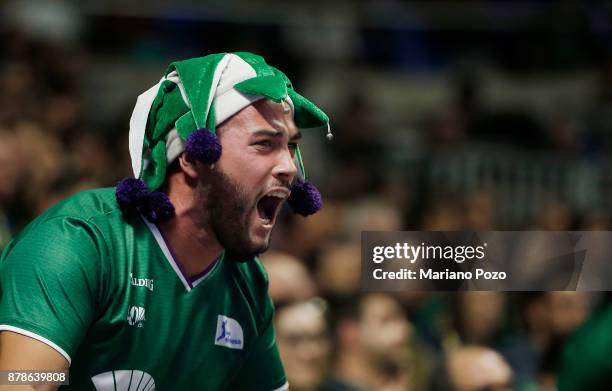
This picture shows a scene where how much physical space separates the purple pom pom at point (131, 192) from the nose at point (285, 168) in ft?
1.21

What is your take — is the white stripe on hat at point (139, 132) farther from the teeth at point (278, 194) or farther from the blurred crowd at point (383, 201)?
the blurred crowd at point (383, 201)

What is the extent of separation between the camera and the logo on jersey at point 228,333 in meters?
3.46

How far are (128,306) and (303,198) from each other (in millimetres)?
641

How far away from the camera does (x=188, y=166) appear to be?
3.33 m

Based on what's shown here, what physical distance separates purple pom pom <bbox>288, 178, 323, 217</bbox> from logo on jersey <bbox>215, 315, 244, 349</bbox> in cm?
39

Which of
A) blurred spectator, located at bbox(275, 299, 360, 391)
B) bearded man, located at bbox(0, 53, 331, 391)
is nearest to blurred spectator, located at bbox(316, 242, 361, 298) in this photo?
blurred spectator, located at bbox(275, 299, 360, 391)

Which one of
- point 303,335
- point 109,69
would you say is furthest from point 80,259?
point 109,69

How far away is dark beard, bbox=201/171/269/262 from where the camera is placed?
3.29m

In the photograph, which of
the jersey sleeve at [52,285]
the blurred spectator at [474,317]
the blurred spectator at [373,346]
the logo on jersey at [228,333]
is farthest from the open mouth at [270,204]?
the blurred spectator at [474,317]

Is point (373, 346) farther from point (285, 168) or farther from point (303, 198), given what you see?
point (285, 168)

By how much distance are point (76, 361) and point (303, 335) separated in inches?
83.3

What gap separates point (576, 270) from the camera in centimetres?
391

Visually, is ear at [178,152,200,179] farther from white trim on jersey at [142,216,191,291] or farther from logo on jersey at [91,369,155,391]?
logo on jersey at [91,369,155,391]

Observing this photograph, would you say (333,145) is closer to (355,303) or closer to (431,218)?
(431,218)
